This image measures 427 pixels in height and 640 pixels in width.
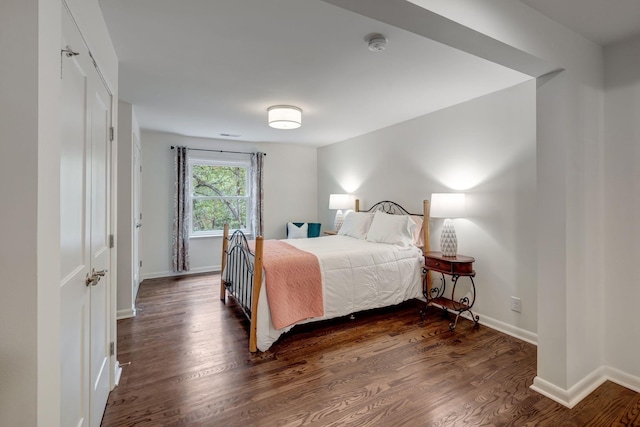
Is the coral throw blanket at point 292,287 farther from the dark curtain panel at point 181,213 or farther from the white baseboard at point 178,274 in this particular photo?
the white baseboard at point 178,274

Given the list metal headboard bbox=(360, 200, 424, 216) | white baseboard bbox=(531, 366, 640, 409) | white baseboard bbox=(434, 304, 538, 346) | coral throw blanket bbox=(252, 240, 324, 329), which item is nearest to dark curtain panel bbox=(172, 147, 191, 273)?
coral throw blanket bbox=(252, 240, 324, 329)

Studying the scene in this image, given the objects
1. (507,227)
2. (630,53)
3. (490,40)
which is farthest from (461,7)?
(507,227)

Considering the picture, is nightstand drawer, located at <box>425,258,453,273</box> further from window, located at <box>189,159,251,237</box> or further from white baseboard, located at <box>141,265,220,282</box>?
white baseboard, located at <box>141,265,220,282</box>

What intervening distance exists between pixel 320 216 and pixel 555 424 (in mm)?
4847

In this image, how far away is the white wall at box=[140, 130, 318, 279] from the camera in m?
4.91

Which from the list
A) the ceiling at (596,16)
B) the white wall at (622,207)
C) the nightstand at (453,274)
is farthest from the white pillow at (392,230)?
the ceiling at (596,16)

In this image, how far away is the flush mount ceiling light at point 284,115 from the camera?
342cm

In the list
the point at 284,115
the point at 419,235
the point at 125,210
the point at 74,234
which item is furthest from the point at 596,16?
the point at 125,210

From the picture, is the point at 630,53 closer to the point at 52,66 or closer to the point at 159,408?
the point at 52,66

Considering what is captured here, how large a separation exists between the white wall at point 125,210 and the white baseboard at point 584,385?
12.5 feet

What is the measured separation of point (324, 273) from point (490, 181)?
196 cm

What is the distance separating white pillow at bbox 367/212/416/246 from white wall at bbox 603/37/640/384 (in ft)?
5.91

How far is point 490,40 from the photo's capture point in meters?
1.59

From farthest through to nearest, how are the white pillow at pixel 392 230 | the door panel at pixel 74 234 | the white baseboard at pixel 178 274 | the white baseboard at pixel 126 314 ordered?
the white baseboard at pixel 178 274
the white pillow at pixel 392 230
the white baseboard at pixel 126 314
the door panel at pixel 74 234
